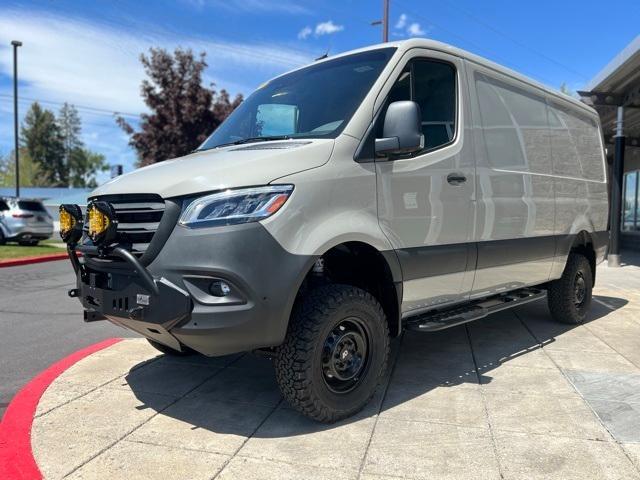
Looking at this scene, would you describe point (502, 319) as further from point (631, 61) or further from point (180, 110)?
point (180, 110)

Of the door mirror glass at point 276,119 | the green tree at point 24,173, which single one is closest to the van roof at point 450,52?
the door mirror glass at point 276,119

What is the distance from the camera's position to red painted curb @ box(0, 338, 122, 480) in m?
2.72

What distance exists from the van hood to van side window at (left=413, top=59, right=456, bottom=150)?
1040mm

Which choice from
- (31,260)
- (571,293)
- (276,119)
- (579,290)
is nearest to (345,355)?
(276,119)

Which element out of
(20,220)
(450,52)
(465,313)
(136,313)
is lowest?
(465,313)

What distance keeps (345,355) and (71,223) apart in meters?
2.04

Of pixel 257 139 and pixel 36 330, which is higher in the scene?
pixel 257 139

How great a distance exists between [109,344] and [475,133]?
154 inches

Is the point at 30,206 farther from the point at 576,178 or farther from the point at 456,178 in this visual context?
the point at 456,178

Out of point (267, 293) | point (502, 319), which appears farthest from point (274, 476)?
point (502, 319)

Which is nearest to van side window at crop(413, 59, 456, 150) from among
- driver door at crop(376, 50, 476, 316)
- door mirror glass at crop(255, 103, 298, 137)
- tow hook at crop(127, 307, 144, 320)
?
driver door at crop(376, 50, 476, 316)

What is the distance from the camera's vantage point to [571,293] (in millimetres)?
6012

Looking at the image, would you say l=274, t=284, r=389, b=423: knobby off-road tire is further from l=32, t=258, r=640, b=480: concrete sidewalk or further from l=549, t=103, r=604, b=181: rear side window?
l=549, t=103, r=604, b=181: rear side window

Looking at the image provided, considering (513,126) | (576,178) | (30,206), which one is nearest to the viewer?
(513,126)
